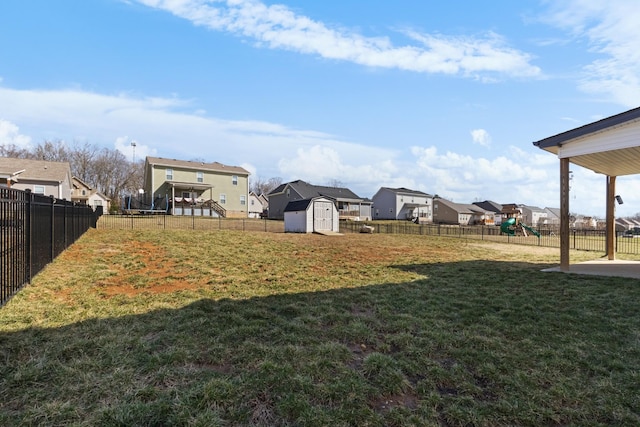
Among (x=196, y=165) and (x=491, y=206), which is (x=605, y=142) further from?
(x=491, y=206)

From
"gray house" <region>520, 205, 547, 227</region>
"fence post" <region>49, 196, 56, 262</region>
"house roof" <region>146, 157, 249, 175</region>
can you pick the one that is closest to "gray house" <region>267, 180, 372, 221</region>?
"house roof" <region>146, 157, 249, 175</region>

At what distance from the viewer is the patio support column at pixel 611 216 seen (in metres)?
13.0

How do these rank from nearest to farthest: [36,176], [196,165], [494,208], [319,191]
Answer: [36,176]
[196,165]
[319,191]
[494,208]

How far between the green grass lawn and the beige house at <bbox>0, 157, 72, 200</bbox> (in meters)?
22.5

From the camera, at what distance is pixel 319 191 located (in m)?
42.9

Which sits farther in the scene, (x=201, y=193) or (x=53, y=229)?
(x=201, y=193)

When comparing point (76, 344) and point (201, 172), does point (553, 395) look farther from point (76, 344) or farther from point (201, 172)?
point (201, 172)

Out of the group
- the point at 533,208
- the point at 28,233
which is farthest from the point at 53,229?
the point at 533,208

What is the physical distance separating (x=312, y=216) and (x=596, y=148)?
17130 millimetres

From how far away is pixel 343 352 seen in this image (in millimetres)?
3758

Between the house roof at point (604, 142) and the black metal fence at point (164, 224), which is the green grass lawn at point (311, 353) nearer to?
the house roof at point (604, 142)

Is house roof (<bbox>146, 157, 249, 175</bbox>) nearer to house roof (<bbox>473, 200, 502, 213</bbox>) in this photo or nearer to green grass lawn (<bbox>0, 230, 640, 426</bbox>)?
green grass lawn (<bbox>0, 230, 640, 426</bbox>)

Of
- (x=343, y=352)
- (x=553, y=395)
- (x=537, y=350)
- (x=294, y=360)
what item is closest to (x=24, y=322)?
(x=294, y=360)

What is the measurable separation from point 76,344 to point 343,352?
2.94m
